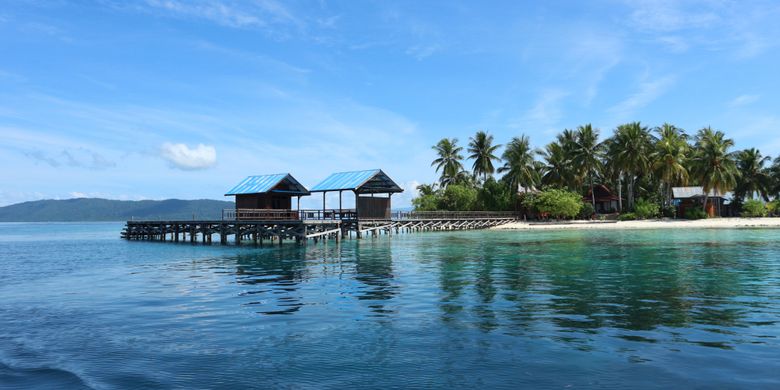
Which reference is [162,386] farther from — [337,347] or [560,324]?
[560,324]

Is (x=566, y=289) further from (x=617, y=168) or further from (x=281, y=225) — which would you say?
(x=617, y=168)

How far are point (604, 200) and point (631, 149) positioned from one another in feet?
44.8

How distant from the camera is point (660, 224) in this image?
183 feet

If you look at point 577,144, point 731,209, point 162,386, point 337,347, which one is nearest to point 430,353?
point 337,347

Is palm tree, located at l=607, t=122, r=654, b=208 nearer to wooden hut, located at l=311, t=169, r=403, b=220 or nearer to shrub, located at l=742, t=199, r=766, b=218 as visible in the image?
shrub, located at l=742, t=199, r=766, b=218

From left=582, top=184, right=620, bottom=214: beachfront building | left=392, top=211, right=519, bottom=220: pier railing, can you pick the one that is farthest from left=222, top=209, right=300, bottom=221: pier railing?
left=582, top=184, right=620, bottom=214: beachfront building

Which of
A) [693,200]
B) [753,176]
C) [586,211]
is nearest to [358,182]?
[586,211]

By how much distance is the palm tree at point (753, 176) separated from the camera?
222 ft

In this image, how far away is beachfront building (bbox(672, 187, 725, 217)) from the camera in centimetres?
6494

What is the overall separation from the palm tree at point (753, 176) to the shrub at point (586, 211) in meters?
21.0

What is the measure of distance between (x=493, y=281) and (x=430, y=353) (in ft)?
29.0

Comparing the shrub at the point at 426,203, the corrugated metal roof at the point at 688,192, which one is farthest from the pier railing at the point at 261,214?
the corrugated metal roof at the point at 688,192

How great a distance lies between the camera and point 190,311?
12.5m

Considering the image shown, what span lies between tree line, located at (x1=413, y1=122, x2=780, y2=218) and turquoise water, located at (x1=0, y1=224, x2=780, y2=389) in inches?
1761
